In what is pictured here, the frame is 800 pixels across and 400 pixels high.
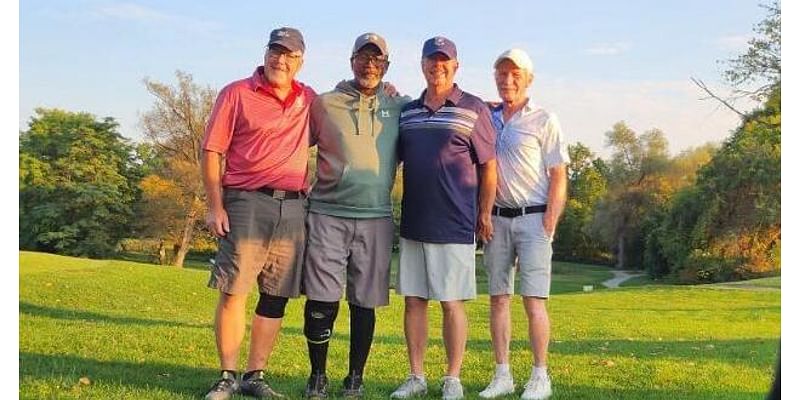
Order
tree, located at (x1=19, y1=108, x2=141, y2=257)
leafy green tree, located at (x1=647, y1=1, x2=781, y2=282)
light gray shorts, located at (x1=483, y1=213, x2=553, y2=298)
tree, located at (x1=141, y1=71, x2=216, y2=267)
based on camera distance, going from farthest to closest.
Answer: leafy green tree, located at (x1=647, y1=1, x2=781, y2=282) → tree, located at (x1=141, y1=71, x2=216, y2=267) → tree, located at (x1=19, y1=108, x2=141, y2=257) → light gray shorts, located at (x1=483, y1=213, x2=553, y2=298)

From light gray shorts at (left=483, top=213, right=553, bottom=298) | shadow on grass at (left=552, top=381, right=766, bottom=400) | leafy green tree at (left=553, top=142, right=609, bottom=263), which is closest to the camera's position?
light gray shorts at (left=483, top=213, right=553, bottom=298)

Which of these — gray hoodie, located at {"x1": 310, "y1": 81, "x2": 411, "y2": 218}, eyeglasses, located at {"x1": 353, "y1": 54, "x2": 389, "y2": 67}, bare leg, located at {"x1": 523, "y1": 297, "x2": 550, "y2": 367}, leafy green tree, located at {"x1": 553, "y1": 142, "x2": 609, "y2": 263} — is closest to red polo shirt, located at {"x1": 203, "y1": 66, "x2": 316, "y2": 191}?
gray hoodie, located at {"x1": 310, "y1": 81, "x2": 411, "y2": 218}

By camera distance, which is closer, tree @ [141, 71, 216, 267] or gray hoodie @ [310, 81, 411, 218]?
gray hoodie @ [310, 81, 411, 218]

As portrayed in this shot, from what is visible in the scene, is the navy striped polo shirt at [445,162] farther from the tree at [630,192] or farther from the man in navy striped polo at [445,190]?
the tree at [630,192]

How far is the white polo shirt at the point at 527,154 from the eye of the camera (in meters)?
4.16

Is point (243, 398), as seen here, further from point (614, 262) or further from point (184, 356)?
point (614, 262)

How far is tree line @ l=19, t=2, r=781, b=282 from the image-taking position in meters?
18.9

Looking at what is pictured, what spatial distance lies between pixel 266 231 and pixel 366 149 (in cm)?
62

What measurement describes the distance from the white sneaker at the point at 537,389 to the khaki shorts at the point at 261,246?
4.09 feet

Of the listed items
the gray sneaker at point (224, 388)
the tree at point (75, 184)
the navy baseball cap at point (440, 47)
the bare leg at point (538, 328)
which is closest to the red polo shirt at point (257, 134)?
the navy baseball cap at point (440, 47)

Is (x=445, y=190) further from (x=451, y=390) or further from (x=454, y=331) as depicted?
(x=451, y=390)

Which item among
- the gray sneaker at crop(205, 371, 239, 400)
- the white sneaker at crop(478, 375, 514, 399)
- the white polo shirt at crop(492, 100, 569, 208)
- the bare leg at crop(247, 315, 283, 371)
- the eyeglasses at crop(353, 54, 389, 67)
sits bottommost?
the white sneaker at crop(478, 375, 514, 399)

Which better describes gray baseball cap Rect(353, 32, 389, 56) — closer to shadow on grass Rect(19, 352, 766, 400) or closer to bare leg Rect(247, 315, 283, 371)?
bare leg Rect(247, 315, 283, 371)

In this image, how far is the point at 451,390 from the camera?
4.22m
